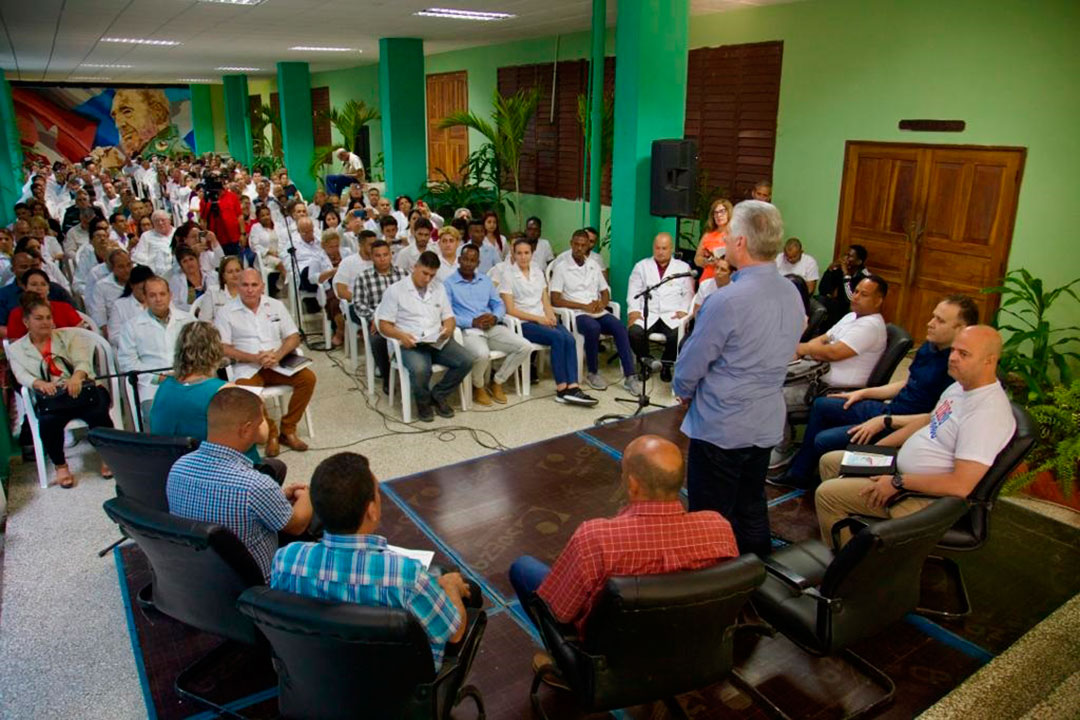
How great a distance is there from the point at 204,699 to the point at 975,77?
665 cm

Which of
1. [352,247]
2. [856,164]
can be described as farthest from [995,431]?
[352,247]

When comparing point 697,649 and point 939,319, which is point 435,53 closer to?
point 939,319

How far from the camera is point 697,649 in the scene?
6.84 ft

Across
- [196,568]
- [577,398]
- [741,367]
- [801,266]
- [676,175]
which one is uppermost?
[676,175]

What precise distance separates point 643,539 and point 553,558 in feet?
4.93

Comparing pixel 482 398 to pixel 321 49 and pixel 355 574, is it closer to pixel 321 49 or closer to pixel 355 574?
pixel 355 574

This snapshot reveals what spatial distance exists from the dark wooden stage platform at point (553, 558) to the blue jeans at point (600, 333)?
1156mm

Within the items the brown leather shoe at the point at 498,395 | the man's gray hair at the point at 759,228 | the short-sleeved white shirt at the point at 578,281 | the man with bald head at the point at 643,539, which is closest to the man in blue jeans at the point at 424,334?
the brown leather shoe at the point at 498,395

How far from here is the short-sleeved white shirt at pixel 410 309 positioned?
5.29m

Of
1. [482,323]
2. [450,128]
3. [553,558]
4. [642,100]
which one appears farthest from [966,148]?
[450,128]

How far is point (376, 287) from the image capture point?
584 cm

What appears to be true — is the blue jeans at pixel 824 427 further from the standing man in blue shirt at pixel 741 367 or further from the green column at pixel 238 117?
the green column at pixel 238 117

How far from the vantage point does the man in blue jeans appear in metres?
5.23

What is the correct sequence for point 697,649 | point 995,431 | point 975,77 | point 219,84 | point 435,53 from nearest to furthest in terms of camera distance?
point 697,649
point 995,431
point 975,77
point 435,53
point 219,84
